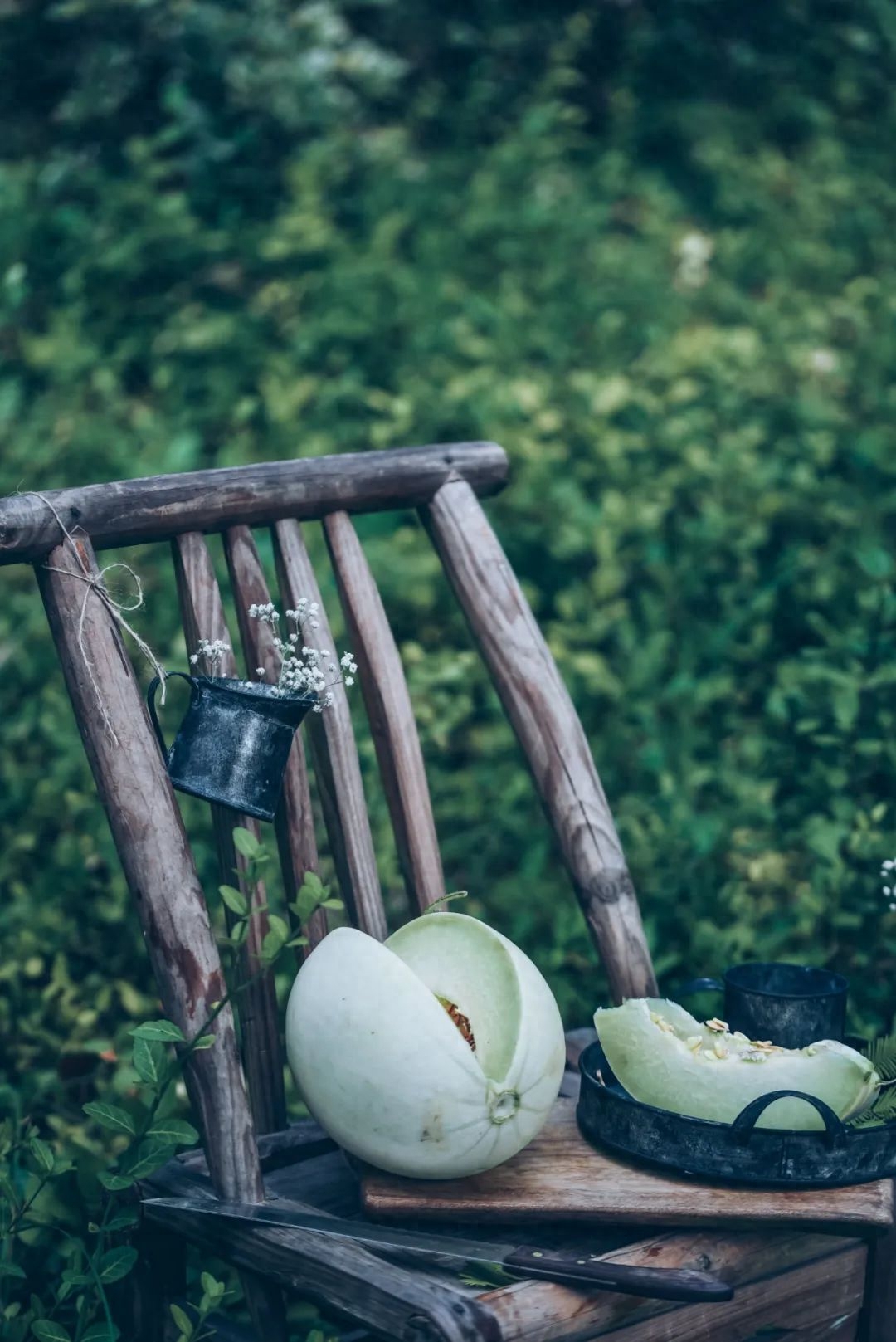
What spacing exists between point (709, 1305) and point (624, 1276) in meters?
0.20

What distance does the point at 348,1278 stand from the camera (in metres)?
1.34

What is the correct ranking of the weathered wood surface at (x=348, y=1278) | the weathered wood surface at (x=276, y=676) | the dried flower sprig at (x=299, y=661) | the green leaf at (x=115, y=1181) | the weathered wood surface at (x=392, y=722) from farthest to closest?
the weathered wood surface at (x=392, y=722) < the weathered wood surface at (x=276, y=676) < the dried flower sprig at (x=299, y=661) < the green leaf at (x=115, y=1181) < the weathered wood surface at (x=348, y=1278)

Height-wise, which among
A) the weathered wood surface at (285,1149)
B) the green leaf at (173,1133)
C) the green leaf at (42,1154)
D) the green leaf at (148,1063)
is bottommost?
the weathered wood surface at (285,1149)

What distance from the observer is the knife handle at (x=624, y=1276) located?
128 cm

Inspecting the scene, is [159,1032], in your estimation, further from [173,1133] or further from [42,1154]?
[42,1154]

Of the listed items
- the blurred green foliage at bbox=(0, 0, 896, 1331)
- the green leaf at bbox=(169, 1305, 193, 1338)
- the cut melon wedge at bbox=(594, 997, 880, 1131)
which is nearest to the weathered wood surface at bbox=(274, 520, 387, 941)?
the cut melon wedge at bbox=(594, 997, 880, 1131)

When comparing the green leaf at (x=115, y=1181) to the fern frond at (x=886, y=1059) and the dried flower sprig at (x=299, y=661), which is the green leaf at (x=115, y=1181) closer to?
the dried flower sprig at (x=299, y=661)

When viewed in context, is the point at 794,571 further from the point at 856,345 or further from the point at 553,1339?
the point at 553,1339

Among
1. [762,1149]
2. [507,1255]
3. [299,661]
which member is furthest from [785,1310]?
[299,661]

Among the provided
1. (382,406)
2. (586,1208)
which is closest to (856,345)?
(382,406)

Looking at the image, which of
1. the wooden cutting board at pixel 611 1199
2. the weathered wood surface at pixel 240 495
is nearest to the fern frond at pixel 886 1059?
the wooden cutting board at pixel 611 1199

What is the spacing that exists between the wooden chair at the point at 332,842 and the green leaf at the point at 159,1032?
4 cm

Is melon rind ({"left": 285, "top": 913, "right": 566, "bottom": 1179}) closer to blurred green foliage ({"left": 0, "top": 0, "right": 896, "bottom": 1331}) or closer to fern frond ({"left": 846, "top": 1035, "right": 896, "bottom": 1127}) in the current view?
fern frond ({"left": 846, "top": 1035, "right": 896, "bottom": 1127})

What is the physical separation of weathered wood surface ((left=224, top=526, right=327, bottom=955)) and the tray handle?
21.0 inches
